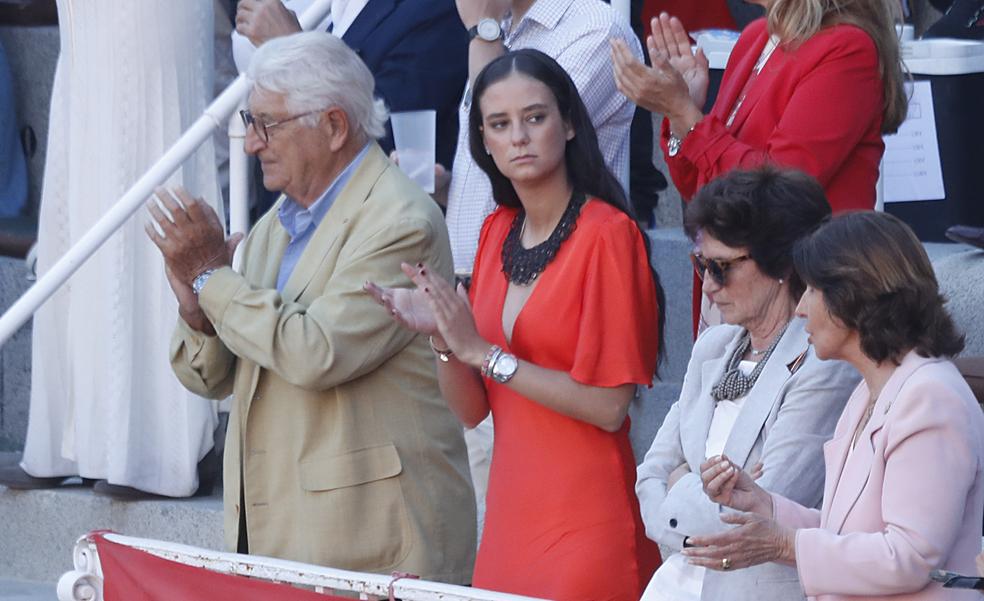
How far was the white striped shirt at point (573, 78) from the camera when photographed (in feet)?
14.6

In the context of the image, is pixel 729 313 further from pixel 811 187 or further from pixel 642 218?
pixel 642 218

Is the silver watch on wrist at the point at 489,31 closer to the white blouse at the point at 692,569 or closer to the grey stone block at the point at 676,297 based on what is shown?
the grey stone block at the point at 676,297

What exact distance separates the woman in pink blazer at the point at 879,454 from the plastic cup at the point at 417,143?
1751 mm

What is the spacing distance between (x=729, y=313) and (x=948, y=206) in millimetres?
2598

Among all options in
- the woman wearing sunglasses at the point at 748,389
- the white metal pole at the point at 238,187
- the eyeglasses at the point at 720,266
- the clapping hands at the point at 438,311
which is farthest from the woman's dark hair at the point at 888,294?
the white metal pole at the point at 238,187

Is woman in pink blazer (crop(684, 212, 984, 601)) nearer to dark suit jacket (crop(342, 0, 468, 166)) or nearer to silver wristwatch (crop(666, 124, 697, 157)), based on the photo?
silver wristwatch (crop(666, 124, 697, 157))

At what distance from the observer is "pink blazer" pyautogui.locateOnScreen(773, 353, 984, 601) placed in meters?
2.75

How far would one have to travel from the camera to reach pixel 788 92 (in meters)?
3.88

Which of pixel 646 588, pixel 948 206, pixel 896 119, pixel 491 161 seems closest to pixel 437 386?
pixel 491 161

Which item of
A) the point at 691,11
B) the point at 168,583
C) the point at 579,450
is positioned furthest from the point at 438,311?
the point at 691,11

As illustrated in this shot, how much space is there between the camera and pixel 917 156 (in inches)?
223

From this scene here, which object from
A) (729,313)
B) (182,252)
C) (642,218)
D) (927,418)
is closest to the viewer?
(927,418)

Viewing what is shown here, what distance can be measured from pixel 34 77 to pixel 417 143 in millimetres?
4496

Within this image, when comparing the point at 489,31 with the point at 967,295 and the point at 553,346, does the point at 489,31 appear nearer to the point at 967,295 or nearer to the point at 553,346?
the point at 553,346
